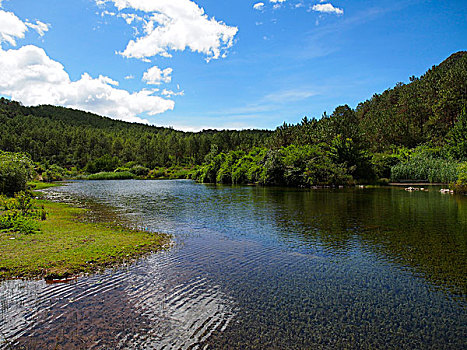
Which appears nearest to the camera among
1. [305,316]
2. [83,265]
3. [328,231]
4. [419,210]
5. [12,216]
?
[305,316]

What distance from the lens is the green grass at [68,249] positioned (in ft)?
32.3

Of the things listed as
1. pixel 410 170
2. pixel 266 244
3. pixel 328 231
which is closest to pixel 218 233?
pixel 266 244

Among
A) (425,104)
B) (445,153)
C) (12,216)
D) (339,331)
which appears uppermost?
(425,104)

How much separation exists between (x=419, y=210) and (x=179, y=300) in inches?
969

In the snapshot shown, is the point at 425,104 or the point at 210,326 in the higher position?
the point at 425,104

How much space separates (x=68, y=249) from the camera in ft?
38.8

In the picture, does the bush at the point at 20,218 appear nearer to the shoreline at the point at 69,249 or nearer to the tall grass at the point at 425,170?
the shoreline at the point at 69,249

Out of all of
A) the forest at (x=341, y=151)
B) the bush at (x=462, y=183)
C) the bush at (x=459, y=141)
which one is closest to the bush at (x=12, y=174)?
the forest at (x=341, y=151)

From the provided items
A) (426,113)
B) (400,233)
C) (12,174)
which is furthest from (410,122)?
(12,174)

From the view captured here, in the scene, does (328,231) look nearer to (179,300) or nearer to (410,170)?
(179,300)

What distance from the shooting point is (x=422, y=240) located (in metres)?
15.4

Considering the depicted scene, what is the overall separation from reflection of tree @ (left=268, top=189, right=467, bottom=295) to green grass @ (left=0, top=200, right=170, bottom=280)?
7.65 metres

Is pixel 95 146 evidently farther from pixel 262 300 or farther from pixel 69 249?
pixel 262 300

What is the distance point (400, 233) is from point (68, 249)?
16.6 m
